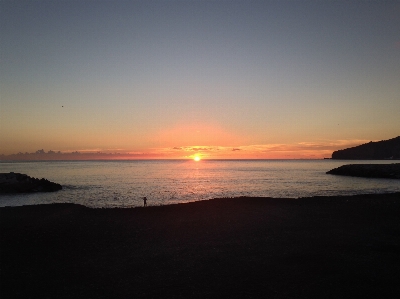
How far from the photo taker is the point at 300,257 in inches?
423

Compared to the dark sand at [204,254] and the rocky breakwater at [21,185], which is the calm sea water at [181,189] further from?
the dark sand at [204,254]

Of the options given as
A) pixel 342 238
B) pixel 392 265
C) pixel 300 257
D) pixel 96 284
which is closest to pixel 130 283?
pixel 96 284

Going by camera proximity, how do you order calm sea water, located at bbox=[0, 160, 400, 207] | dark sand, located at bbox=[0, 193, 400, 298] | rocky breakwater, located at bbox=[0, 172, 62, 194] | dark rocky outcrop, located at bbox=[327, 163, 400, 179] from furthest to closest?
1. dark rocky outcrop, located at bbox=[327, 163, 400, 179]
2. rocky breakwater, located at bbox=[0, 172, 62, 194]
3. calm sea water, located at bbox=[0, 160, 400, 207]
4. dark sand, located at bbox=[0, 193, 400, 298]

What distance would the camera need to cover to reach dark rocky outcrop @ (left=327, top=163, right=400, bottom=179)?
65.6 meters

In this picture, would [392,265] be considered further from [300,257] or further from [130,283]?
[130,283]

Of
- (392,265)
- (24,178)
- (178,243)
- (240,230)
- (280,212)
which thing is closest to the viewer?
(392,265)

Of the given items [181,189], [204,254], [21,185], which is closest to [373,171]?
[181,189]

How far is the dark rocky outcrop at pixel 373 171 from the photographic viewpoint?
6559 centimetres

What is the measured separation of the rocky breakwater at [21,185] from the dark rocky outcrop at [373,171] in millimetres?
74581

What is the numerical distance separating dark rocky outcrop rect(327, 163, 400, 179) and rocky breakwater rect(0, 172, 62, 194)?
74.6 m

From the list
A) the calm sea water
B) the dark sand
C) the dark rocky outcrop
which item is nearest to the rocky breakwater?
the calm sea water

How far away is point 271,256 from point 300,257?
1166mm

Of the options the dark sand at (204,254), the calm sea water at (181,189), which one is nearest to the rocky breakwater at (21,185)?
the calm sea water at (181,189)

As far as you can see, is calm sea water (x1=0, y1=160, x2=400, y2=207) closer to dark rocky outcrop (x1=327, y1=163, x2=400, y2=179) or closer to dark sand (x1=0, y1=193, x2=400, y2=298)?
dark rocky outcrop (x1=327, y1=163, x2=400, y2=179)
